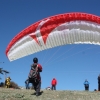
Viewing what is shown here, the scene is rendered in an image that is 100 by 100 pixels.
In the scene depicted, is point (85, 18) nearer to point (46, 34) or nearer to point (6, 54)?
point (46, 34)

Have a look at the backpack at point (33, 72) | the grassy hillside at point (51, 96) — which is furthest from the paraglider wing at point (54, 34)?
A: the backpack at point (33, 72)

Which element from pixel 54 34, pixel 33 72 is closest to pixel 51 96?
pixel 33 72

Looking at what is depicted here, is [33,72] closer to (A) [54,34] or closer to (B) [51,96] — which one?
(B) [51,96]

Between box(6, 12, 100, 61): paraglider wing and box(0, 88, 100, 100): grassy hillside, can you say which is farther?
box(6, 12, 100, 61): paraglider wing

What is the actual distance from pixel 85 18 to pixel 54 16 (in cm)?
173

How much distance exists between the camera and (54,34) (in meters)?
18.6

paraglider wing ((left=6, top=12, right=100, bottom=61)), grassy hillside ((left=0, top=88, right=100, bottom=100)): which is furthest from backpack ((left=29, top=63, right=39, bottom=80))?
paraglider wing ((left=6, top=12, right=100, bottom=61))

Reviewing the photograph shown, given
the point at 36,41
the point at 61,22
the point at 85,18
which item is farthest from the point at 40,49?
the point at 85,18

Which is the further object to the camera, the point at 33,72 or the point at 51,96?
the point at 51,96

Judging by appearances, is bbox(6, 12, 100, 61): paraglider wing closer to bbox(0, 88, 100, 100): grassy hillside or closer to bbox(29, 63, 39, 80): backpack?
bbox(0, 88, 100, 100): grassy hillside

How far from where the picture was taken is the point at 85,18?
17625 mm

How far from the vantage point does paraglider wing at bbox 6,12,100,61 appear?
58.7 feet

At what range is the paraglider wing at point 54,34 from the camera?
58.7 ft

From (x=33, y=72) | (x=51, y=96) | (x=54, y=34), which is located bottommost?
(x=51, y=96)
